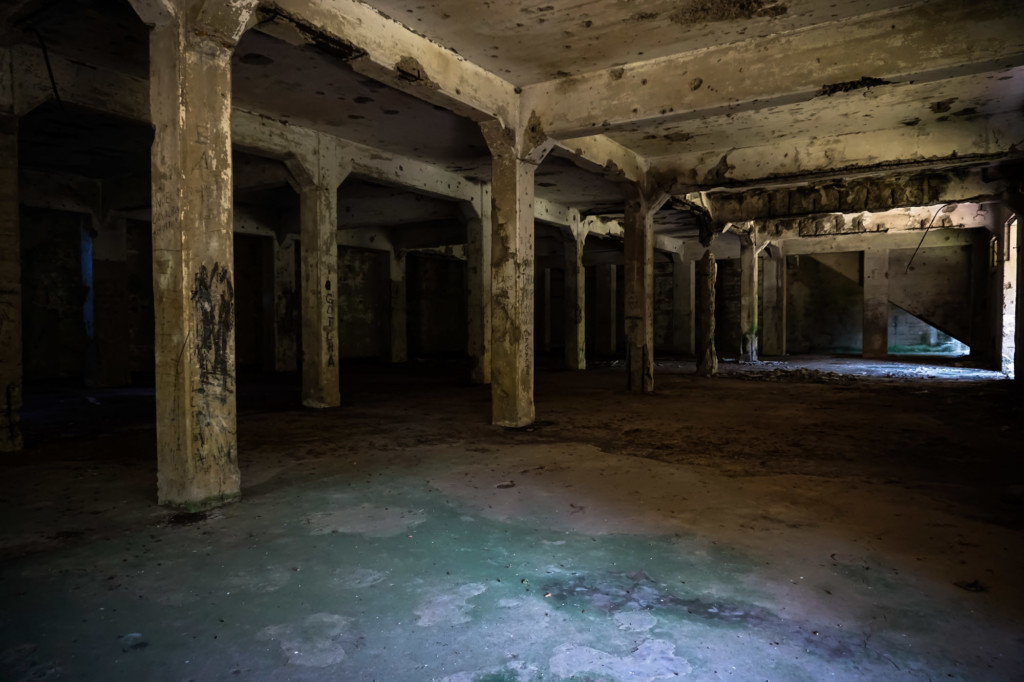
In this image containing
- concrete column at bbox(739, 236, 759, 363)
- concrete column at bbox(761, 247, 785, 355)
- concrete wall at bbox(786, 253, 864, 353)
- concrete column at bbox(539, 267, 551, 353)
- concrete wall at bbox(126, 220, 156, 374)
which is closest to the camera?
concrete wall at bbox(126, 220, 156, 374)

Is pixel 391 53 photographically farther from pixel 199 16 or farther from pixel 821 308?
pixel 821 308

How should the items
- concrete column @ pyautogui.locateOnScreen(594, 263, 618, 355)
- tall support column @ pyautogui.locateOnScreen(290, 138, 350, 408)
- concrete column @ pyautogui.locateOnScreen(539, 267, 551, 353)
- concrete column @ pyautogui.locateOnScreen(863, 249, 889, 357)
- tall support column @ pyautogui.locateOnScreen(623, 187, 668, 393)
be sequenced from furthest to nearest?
concrete column @ pyautogui.locateOnScreen(539, 267, 551, 353) → concrete column @ pyautogui.locateOnScreen(594, 263, 618, 355) → concrete column @ pyautogui.locateOnScreen(863, 249, 889, 357) → tall support column @ pyautogui.locateOnScreen(623, 187, 668, 393) → tall support column @ pyautogui.locateOnScreen(290, 138, 350, 408)

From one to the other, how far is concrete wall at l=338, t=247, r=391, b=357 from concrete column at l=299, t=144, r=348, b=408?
28.4 feet

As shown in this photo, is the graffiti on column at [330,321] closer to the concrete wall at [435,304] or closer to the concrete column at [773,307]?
the concrete wall at [435,304]

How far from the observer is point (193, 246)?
378 cm

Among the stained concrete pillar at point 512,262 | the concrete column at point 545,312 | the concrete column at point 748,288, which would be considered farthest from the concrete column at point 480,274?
the concrete column at point 545,312

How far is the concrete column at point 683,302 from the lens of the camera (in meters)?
21.3

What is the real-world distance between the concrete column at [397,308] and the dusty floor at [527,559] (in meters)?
10.9

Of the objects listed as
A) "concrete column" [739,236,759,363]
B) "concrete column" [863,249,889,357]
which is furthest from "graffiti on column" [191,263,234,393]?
"concrete column" [863,249,889,357]

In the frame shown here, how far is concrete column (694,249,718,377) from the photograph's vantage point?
12.7 metres

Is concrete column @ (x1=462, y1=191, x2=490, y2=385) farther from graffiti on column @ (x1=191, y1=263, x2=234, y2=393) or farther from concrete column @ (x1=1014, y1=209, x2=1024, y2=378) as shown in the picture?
concrete column @ (x1=1014, y1=209, x2=1024, y2=378)

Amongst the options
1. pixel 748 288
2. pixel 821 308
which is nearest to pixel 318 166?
pixel 748 288

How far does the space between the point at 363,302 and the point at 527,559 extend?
1578 centimetres

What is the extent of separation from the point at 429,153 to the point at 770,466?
6.89 metres
